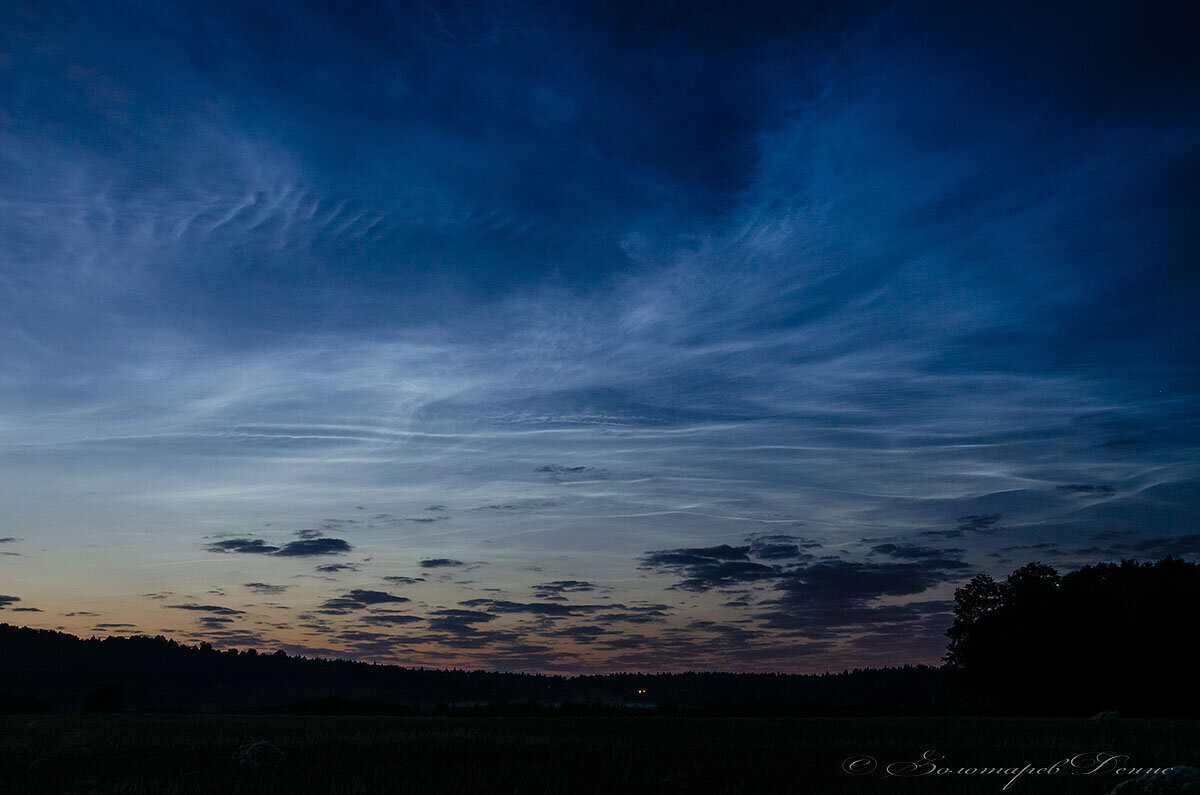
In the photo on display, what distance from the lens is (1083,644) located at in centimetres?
7250

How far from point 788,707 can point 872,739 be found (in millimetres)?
45467

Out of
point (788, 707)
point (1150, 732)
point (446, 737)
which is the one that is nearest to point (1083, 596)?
point (788, 707)

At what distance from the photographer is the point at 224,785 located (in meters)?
10.9

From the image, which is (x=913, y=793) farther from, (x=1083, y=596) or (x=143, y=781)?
(x=1083, y=596)

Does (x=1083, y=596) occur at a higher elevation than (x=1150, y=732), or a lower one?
higher

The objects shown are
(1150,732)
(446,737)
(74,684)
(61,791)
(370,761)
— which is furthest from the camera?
(74,684)

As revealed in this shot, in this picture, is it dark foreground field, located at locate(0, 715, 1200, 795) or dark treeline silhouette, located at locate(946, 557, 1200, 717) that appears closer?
dark foreground field, located at locate(0, 715, 1200, 795)

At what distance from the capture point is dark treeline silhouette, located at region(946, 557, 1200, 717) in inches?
2712

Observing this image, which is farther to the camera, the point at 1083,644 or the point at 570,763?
the point at 1083,644

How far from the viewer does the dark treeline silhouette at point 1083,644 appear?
6888cm

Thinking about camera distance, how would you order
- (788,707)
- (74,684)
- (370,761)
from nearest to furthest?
(370,761)
(788,707)
(74,684)

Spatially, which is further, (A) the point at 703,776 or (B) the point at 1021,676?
(B) the point at 1021,676

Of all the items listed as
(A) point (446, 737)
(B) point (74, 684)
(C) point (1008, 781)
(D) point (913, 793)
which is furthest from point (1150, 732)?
(B) point (74, 684)

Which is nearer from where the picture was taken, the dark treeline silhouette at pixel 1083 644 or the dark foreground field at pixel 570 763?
the dark foreground field at pixel 570 763
